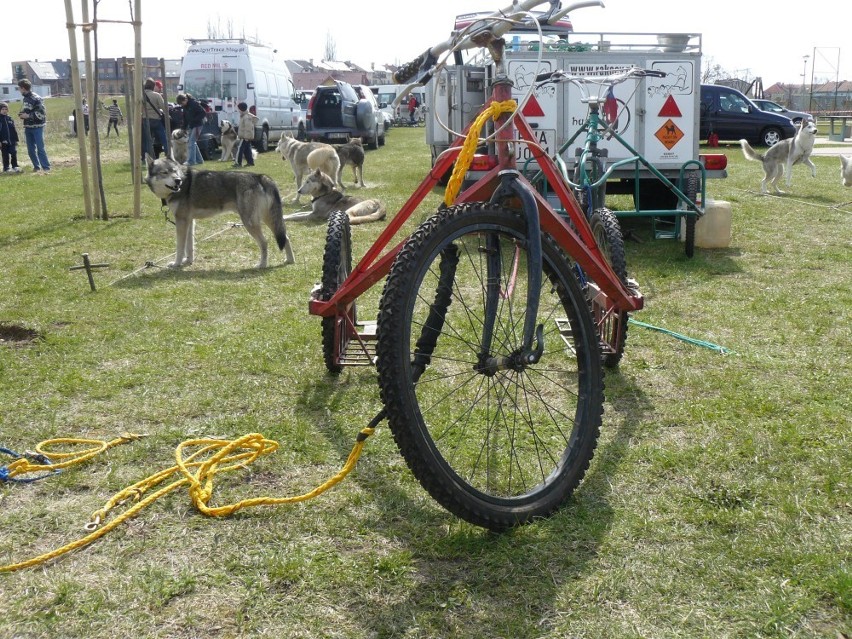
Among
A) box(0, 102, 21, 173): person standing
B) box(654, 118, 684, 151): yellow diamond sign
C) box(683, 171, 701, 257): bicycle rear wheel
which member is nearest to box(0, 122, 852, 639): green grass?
box(683, 171, 701, 257): bicycle rear wheel

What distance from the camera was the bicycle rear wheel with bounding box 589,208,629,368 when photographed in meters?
4.45

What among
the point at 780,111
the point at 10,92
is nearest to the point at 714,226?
the point at 780,111

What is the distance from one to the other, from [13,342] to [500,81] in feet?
12.8

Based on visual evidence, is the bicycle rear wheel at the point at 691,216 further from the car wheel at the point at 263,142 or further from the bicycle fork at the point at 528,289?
the car wheel at the point at 263,142

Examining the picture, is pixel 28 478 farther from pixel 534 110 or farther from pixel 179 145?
pixel 179 145

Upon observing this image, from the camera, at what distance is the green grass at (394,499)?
94.0 inches

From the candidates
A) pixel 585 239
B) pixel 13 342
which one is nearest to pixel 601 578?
pixel 585 239

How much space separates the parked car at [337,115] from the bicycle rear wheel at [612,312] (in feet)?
72.6

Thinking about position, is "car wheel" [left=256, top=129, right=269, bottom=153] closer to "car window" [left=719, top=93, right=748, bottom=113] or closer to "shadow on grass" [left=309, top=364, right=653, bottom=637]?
"car window" [left=719, top=93, right=748, bottom=113]

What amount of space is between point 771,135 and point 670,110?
66.3 feet

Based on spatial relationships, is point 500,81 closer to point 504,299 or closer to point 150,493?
point 504,299

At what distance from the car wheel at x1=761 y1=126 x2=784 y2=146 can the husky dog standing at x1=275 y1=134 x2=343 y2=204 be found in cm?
1715

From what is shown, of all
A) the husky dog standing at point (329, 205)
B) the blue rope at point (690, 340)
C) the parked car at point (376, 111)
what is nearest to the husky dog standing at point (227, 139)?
the parked car at point (376, 111)

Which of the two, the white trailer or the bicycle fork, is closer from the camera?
the bicycle fork
